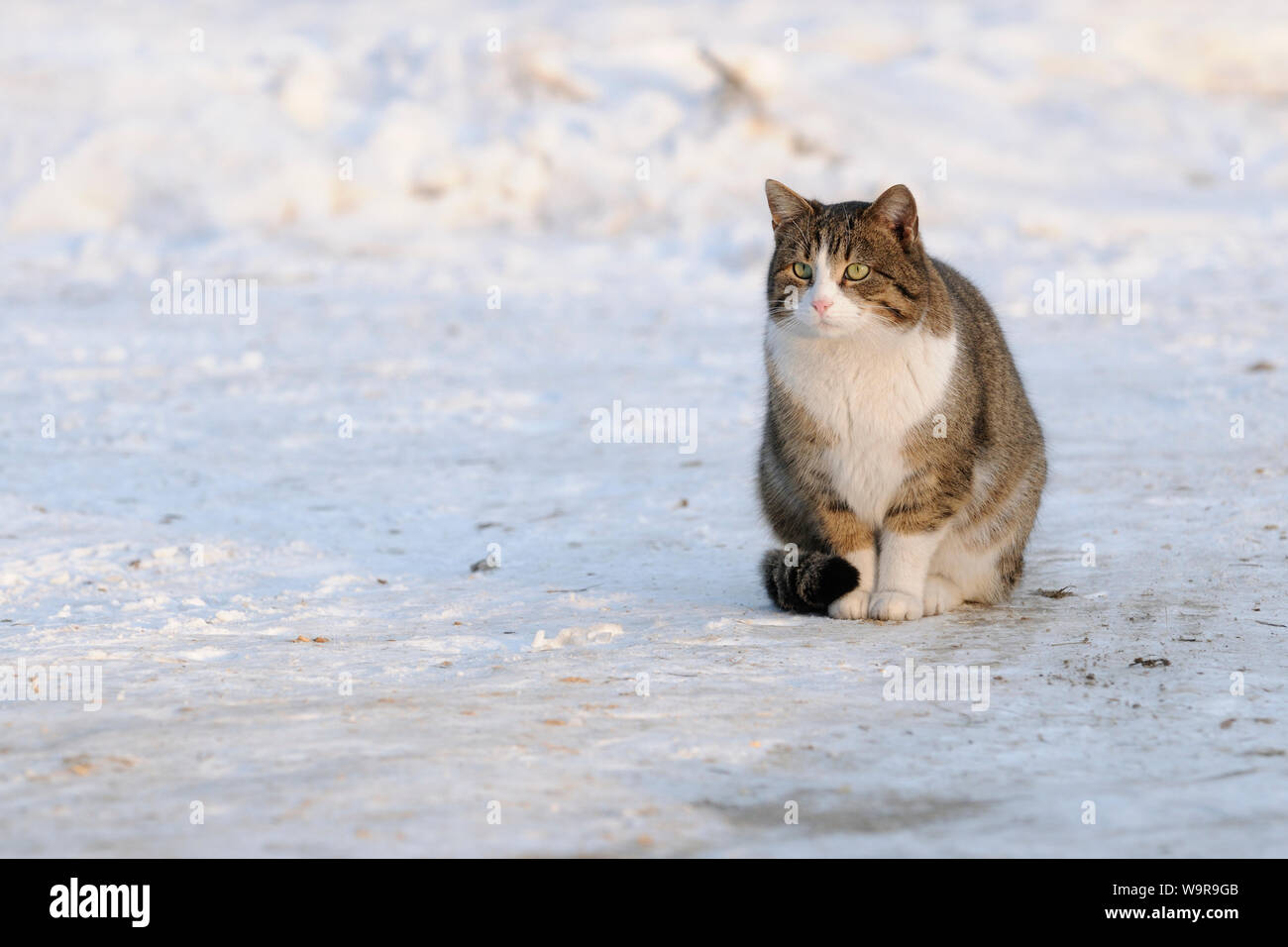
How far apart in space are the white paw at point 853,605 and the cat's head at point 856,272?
801mm

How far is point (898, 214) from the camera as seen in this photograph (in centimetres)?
448

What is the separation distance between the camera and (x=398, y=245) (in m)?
13.3

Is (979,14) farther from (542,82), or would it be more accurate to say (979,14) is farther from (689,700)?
(689,700)

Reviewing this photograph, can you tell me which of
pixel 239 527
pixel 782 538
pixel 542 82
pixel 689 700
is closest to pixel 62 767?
pixel 689 700

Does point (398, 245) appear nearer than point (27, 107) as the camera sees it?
Yes

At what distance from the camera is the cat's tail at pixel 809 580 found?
4.32 m

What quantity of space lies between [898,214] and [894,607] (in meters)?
A: 1.22

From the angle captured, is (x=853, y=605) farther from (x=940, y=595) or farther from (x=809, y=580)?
(x=940, y=595)

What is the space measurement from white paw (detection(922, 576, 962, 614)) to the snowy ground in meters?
0.21

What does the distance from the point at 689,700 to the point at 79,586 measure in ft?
8.16
